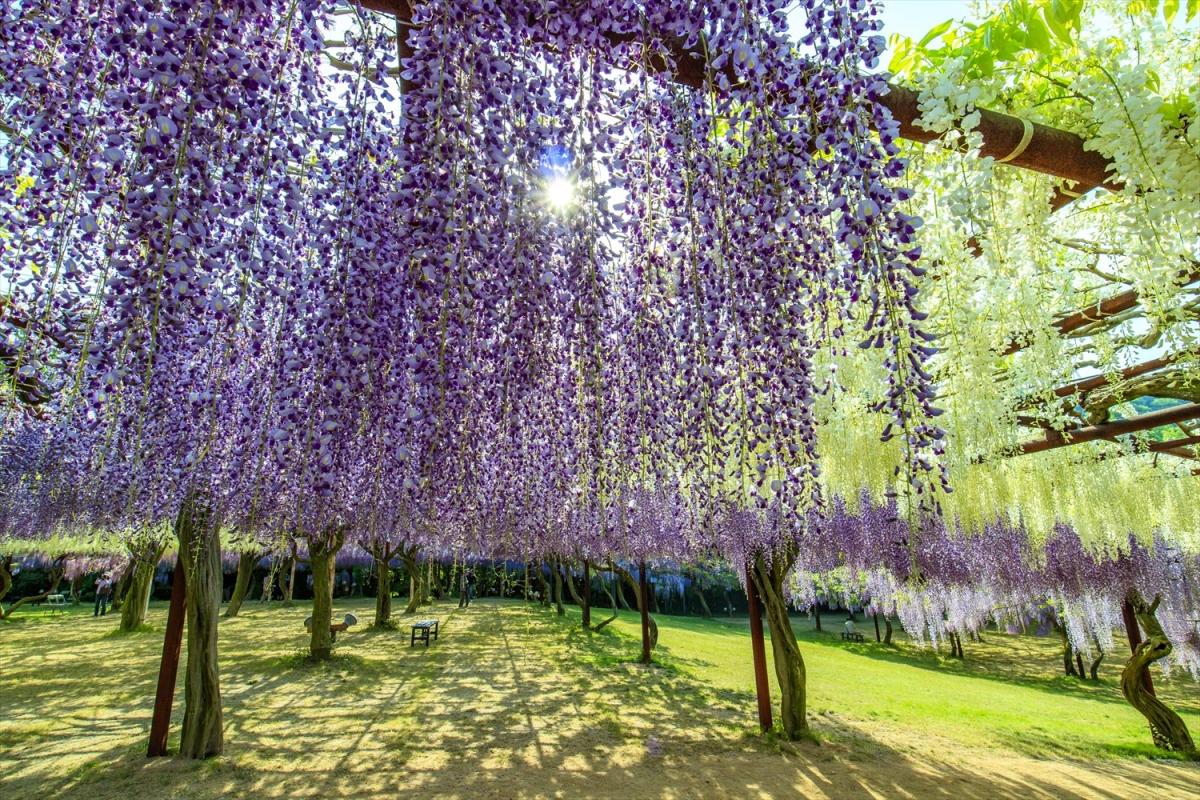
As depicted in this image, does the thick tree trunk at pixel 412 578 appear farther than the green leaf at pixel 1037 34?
Yes

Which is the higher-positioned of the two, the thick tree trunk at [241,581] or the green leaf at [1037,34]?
the green leaf at [1037,34]

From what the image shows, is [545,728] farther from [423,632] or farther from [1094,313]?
[1094,313]

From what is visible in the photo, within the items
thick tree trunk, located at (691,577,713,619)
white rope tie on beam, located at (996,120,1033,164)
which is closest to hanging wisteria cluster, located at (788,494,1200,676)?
white rope tie on beam, located at (996,120,1033,164)

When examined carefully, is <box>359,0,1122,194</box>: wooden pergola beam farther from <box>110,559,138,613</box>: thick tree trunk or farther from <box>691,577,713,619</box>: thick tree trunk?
<box>691,577,713,619</box>: thick tree trunk

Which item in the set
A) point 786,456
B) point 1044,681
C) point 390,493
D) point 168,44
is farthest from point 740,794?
point 1044,681

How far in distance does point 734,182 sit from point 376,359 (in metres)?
2.17

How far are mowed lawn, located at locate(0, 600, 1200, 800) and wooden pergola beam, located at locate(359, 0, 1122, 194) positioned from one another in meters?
5.96

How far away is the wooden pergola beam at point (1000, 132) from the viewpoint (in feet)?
8.77

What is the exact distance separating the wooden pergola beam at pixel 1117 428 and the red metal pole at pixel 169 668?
1011cm

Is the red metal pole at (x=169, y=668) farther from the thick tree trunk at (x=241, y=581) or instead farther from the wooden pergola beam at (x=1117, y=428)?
the thick tree trunk at (x=241, y=581)

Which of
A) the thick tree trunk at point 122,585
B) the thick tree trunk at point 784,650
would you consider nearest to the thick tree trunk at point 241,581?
the thick tree trunk at point 122,585

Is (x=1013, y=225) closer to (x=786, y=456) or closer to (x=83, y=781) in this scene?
(x=786, y=456)

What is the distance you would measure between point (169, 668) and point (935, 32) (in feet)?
28.8

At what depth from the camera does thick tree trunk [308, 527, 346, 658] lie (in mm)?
12453
